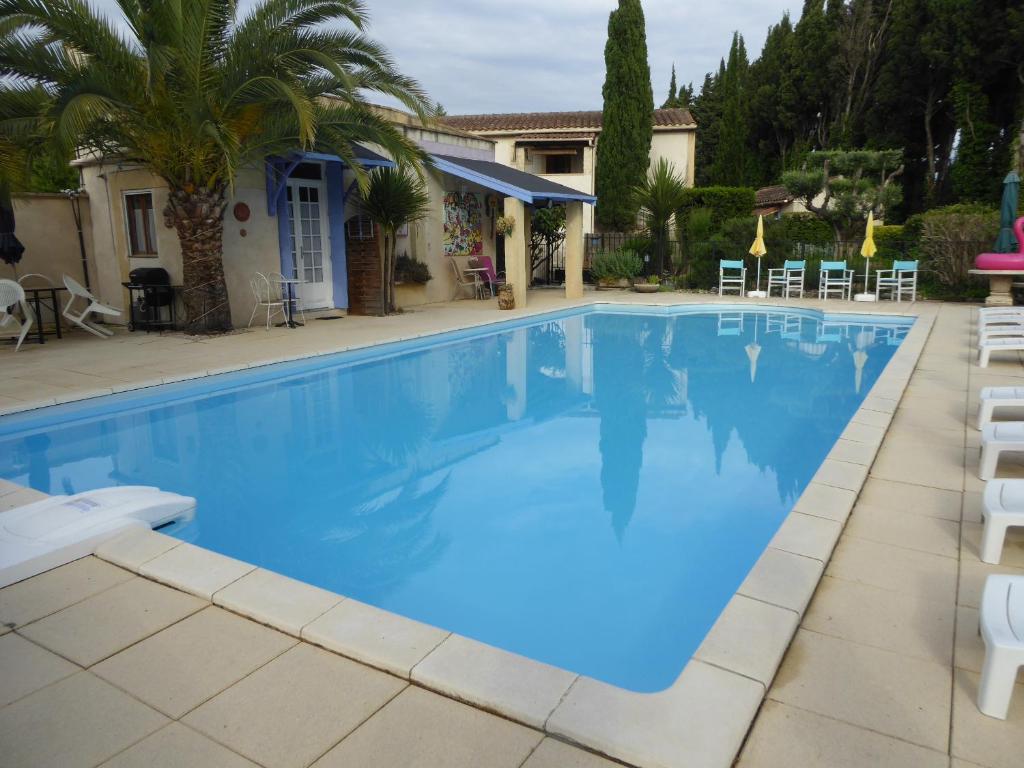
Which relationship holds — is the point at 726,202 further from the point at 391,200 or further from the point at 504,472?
the point at 504,472

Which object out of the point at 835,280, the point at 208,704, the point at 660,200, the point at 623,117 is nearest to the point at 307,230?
the point at 660,200

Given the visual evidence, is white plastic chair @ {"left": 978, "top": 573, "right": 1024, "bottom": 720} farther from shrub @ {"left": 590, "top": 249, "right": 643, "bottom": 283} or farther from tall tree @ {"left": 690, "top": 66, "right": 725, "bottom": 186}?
tall tree @ {"left": 690, "top": 66, "right": 725, "bottom": 186}

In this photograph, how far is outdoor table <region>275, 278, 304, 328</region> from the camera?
11.6 meters

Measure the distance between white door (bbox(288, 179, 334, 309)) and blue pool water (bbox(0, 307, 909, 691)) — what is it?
3.54 meters

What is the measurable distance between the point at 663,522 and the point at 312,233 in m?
9.96

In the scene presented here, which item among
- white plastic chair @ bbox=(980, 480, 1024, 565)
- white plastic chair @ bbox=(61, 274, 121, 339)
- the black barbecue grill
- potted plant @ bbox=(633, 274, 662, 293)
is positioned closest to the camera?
white plastic chair @ bbox=(980, 480, 1024, 565)

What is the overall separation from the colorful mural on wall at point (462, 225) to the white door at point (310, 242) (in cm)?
338

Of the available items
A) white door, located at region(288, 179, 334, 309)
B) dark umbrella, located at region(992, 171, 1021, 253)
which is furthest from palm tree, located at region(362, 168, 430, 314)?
dark umbrella, located at region(992, 171, 1021, 253)

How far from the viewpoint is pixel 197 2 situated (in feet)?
27.3

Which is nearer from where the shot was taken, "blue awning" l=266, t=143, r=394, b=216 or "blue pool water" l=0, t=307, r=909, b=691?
"blue pool water" l=0, t=307, r=909, b=691

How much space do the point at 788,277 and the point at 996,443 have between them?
12496 mm

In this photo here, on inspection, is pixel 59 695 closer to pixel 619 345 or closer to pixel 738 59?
pixel 619 345

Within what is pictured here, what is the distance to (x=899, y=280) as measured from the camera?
566 inches

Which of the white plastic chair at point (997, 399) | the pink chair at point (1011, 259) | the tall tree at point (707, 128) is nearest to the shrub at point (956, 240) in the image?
the pink chair at point (1011, 259)
